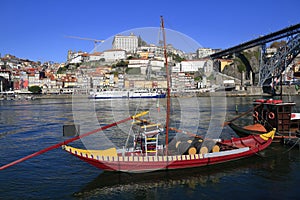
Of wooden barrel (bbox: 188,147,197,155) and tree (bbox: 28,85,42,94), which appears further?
tree (bbox: 28,85,42,94)

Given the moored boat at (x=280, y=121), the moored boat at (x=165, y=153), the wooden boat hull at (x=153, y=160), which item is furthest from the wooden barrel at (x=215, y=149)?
the moored boat at (x=280, y=121)

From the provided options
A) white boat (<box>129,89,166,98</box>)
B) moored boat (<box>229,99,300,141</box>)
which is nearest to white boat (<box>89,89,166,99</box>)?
white boat (<box>129,89,166,98</box>)

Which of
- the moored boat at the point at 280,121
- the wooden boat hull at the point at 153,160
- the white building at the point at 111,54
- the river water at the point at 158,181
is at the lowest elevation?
the river water at the point at 158,181

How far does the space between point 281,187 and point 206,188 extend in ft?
7.59

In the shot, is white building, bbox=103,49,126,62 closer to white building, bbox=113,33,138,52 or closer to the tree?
white building, bbox=113,33,138,52

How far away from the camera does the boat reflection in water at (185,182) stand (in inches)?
324

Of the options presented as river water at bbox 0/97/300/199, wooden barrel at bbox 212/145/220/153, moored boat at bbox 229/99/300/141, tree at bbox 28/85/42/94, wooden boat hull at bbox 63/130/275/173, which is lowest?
river water at bbox 0/97/300/199

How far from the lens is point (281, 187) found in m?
8.53

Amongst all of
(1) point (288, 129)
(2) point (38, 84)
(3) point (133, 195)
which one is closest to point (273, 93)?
(1) point (288, 129)

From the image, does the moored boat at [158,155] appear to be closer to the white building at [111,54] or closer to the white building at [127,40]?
the white building at [127,40]

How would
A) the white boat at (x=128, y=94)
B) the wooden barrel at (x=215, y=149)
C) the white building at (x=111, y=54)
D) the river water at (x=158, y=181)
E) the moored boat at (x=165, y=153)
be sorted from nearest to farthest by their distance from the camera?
the river water at (x=158, y=181) < the moored boat at (x=165, y=153) < the wooden barrel at (x=215, y=149) < the white building at (x=111, y=54) < the white boat at (x=128, y=94)

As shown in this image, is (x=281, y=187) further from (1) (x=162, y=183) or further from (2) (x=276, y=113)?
(2) (x=276, y=113)

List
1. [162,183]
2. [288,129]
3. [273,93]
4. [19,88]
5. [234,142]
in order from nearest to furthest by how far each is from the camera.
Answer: [162,183] → [234,142] → [288,129] → [273,93] → [19,88]

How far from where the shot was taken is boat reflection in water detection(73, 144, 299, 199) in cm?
824
